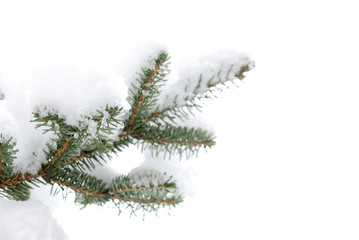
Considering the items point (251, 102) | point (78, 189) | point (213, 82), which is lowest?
point (78, 189)

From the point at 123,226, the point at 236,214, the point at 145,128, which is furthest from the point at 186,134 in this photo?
the point at 236,214

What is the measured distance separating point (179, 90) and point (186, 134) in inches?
4.8

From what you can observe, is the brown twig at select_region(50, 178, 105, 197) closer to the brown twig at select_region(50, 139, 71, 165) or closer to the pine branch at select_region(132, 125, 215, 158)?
the brown twig at select_region(50, 139, 71, 165)

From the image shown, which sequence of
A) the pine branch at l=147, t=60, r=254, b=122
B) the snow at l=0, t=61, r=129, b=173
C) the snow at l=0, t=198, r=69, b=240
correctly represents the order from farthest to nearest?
1. the pine branch at l=147, t=60, r=254, b=122
2. the snow at l=0, t=198, r=69, b=240
3. the snow at l=0, t=61, r=129, b=173

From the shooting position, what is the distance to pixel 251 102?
2.20 m

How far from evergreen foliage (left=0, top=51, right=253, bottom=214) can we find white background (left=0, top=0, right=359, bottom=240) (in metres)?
0.10

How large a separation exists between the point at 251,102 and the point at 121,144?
5.00 feet

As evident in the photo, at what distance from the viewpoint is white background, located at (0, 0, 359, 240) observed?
860 mm

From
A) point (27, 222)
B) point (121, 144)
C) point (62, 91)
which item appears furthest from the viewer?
point (121, 144)

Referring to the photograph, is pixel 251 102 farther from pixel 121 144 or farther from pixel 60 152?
pixel 60 152

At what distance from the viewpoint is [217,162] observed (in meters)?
1.17

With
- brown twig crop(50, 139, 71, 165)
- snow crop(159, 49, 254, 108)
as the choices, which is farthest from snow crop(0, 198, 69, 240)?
snow crop(159, 49, 254, 108)

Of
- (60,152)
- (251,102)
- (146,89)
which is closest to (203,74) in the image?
(146,89)

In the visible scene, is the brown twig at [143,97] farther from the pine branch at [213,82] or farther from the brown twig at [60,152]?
the brown twig at [60,152]
